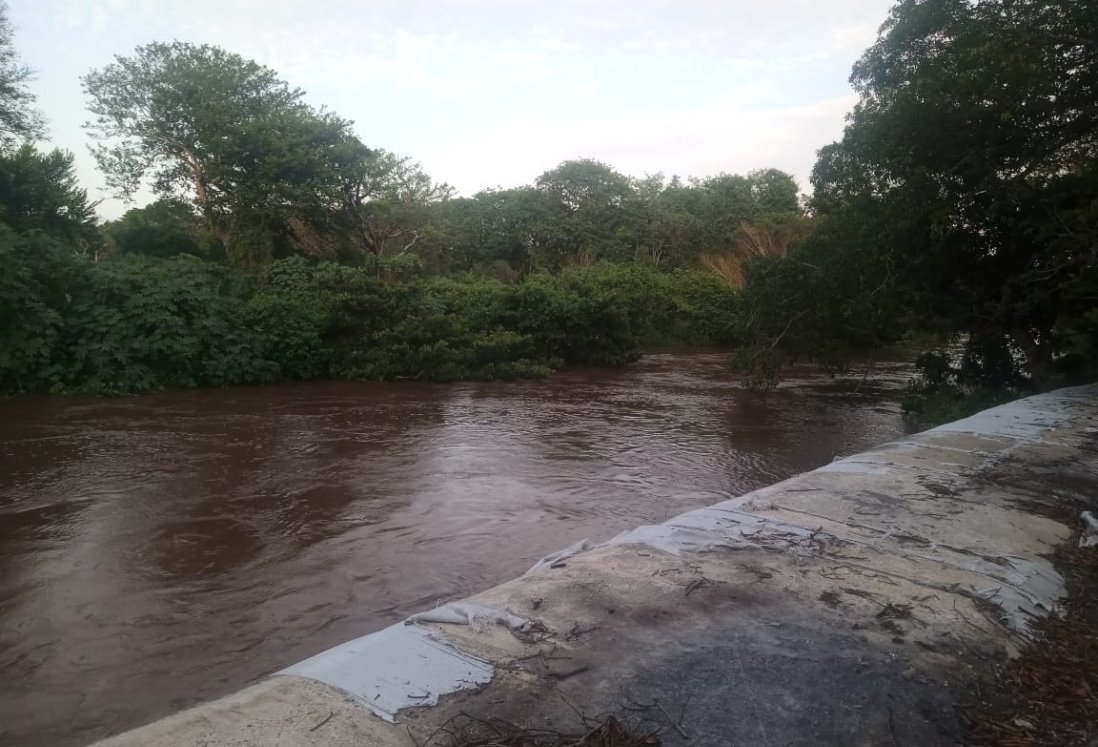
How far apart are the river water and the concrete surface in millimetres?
1864

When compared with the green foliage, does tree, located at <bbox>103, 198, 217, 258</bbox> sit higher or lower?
higher

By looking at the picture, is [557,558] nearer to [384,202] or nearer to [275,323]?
[275,323]

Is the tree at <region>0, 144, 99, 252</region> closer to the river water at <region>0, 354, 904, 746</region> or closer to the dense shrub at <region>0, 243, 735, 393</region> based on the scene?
the dense shrub at <region>0, 243, 735, 393</region>

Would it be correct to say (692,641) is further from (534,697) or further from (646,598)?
(534,697)

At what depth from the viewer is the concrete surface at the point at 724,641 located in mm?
2234

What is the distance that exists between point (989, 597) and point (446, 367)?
13.8 m

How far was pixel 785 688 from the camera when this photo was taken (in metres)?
2.44

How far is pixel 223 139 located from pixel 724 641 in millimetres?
22031

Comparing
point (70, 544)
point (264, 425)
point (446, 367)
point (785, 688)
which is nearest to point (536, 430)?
point (264, 425)

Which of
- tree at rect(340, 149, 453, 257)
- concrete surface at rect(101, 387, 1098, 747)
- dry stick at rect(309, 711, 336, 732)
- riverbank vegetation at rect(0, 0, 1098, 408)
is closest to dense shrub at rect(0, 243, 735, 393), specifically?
riverbank vegetation at rect(0, 0, 1098, 408)

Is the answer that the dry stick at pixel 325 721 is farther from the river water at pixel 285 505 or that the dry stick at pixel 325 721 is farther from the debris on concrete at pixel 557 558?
the river water at pixel 285 505

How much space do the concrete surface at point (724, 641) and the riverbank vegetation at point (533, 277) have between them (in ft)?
19.3

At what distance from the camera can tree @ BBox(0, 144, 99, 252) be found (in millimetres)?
15250

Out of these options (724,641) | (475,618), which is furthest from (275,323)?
(724,641)
